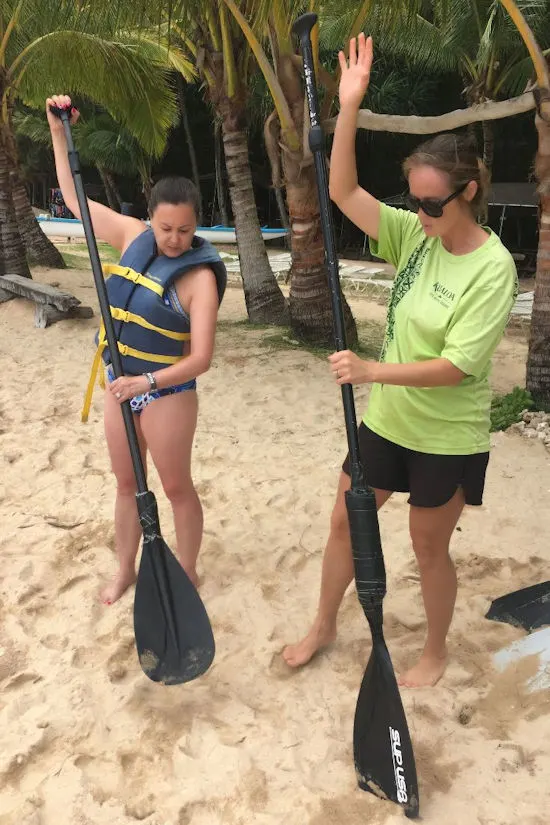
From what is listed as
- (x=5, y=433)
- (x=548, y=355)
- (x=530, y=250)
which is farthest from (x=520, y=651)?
(x=530, y=250)

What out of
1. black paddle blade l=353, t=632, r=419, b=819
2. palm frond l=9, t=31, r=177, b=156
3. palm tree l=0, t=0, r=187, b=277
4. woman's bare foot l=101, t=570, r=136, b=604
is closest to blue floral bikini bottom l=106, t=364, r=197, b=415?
woman's bare foot l=101, t=570, r=136, b=604

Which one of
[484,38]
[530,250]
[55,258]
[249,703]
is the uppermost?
[484,38]

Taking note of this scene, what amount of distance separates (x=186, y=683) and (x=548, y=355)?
3608 millimetres

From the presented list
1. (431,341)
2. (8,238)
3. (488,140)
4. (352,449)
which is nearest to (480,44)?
(488,140)

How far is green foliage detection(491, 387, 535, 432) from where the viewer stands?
466cm

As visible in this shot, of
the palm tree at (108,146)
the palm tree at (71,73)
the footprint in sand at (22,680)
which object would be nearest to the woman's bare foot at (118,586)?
the footprint in sand at (22,680)

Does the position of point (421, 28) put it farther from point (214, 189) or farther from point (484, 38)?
point (214, 189)

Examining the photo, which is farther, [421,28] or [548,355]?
[421,28]

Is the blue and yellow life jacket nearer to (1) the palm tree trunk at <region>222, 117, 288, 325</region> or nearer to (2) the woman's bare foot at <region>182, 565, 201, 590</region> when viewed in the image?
(2) the woman's bare foot at <region>182, 565, 201, 590</region>

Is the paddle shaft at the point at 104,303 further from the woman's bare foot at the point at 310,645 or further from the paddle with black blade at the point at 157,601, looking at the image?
the woman's bare foot at the point at 310,645

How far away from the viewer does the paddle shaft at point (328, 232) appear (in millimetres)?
1852

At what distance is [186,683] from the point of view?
92.0 inches

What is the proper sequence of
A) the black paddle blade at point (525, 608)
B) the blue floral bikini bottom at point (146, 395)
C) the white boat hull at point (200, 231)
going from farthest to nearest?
1. the white boat hull at point (200, 231)
2. the black paddle blade at point (525, 608)
3. the blue floral bikini bottom at point (146, 395)

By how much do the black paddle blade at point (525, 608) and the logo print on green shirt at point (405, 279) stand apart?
1211 millimetres
